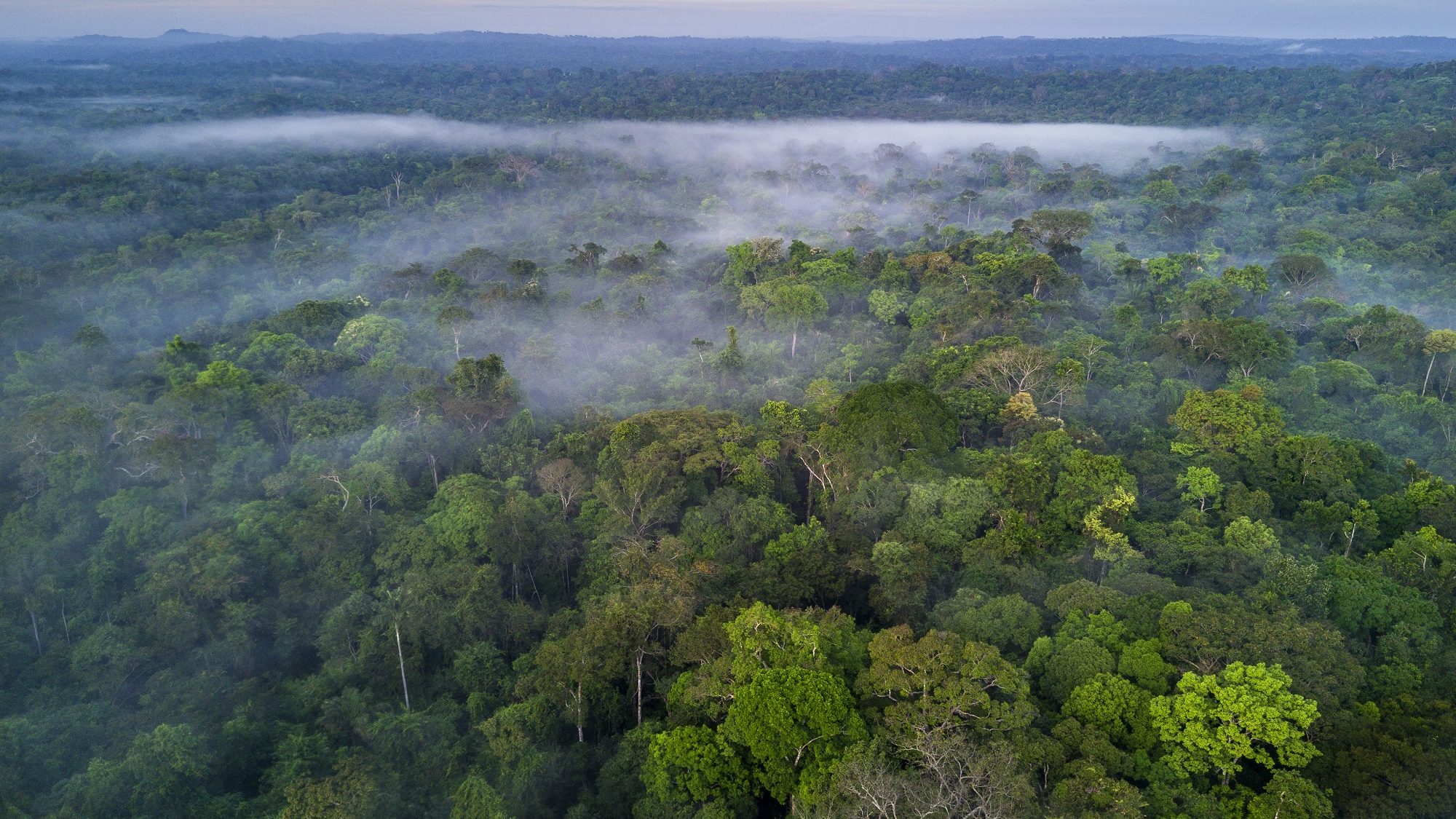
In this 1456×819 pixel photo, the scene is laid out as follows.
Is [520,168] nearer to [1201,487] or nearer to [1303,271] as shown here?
[1303,271]

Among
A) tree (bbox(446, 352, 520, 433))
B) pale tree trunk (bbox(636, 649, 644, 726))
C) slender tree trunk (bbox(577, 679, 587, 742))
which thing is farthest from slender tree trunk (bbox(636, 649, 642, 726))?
tree (bbox(446, 352, 520, 433))

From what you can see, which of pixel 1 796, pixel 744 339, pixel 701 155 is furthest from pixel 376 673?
pixel 701 155

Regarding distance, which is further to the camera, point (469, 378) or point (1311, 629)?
point (469, 378)

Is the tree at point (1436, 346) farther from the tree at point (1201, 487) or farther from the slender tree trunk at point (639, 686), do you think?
the slender tree trunk at point (639, 686)

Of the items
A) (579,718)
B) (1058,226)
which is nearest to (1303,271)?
(1058,226)

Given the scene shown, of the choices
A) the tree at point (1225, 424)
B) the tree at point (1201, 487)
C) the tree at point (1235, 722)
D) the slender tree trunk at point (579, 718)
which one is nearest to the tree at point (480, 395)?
the slender tree trunk at point (579, 718)

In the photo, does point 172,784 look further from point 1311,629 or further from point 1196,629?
point 1311,629
